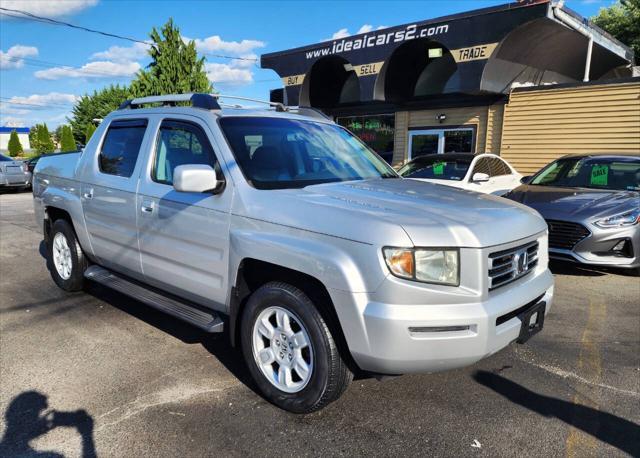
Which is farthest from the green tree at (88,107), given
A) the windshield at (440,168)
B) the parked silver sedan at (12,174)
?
the windshield at (440,168)

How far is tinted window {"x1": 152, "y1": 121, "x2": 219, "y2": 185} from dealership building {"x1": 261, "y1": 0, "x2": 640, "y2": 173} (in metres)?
9.42

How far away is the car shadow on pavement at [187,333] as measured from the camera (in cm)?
356

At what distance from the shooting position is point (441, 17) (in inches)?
468

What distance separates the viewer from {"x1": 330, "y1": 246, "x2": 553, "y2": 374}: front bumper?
2.43m

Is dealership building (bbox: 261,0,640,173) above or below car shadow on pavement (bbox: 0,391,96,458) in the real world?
above

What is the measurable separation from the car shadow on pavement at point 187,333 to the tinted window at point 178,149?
1.34 m

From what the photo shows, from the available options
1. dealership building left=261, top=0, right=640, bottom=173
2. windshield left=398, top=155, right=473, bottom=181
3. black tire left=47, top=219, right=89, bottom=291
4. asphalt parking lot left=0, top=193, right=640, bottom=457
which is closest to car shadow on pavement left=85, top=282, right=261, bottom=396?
asphalt parking lot left=0, top=193, right=640, bottom=457

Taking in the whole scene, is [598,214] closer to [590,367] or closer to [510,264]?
[590,367]

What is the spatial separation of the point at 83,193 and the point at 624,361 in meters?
4.99

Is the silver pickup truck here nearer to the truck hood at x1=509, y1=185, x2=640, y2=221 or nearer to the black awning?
the truck hood at x1=509, y1=185, x2=640, y2=221

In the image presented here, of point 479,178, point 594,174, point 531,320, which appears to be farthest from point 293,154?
point 479,178

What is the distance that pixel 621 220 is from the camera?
5.59 m

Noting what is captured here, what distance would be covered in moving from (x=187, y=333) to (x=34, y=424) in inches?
59.9

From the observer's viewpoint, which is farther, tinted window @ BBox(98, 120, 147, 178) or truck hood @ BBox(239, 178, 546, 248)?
tinted window @ BBox(98, 120, 147, 178)
